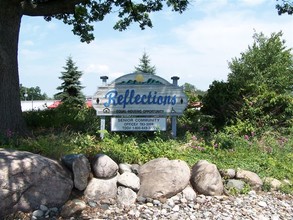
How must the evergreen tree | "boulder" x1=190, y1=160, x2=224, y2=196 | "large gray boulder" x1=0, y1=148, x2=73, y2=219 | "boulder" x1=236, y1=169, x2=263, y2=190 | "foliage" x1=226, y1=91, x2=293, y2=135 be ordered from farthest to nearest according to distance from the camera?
the evergreen tree < "foliage" x1=226, y1=91, x2=293, y2=135 < "boulder" x1=236, y1=169, x2=263, y2=190 < "boulder" x1=190, y1=160, x2=224, y2=196 < "large gray boulder" x1=0, y1=148, x2=73, y2=219

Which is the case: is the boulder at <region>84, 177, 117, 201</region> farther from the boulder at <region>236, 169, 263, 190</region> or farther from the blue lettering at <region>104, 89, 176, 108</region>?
the blue lettering at <region>104, 89, 176, 108</region>

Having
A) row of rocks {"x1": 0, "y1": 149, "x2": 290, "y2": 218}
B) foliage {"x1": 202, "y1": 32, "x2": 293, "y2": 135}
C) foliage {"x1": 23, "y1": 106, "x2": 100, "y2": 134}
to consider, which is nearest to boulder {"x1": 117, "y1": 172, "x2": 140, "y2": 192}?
row of rocks {"x1": 0, "y1": 149, "x2": 290, "y2": 218}

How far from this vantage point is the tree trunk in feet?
25.4

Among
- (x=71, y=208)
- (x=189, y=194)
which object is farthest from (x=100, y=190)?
(x=189, y=194)

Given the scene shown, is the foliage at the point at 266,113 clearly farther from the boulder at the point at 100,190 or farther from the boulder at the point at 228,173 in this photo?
the boulder at the point at 100,190

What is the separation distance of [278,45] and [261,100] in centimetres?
1508

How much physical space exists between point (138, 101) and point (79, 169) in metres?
3.30

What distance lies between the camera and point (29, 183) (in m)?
5.01

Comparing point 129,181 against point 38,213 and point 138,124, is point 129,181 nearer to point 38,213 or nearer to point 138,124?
point 38,213

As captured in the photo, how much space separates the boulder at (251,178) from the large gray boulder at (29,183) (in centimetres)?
280

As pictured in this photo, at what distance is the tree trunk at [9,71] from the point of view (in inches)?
305

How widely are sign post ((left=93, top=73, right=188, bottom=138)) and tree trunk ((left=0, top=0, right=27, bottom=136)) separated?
1683 millimetres

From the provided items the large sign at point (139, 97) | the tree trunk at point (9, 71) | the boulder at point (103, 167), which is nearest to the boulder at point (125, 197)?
the boulder at point (103, 167)

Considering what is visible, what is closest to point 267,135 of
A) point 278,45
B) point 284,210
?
point 284,210
